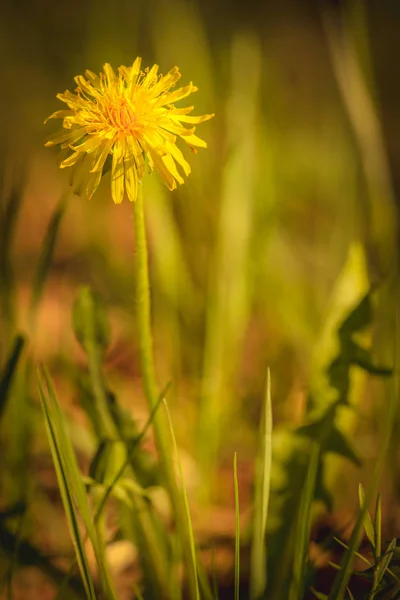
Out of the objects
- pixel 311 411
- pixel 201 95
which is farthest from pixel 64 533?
pixel 201 95

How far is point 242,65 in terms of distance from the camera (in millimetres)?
1265

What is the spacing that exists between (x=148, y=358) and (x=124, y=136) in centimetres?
19

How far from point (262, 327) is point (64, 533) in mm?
623

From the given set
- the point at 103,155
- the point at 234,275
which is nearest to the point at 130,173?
the point at 103,155

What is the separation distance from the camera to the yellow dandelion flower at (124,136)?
0.48 metres

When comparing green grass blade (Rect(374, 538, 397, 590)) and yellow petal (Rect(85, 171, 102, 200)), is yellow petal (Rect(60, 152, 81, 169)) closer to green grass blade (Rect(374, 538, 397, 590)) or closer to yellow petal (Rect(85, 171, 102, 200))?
yellow petal (Rect(85, 171, 102, 200))

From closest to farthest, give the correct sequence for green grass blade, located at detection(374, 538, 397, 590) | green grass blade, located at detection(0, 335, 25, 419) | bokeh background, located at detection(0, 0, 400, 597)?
green grass blade, located at detection(374, 538, 397, 590) → green grass blade, located at detection(0, 335, 25, 419) → bokeh background, located at detection(0, 0, 400, 597)

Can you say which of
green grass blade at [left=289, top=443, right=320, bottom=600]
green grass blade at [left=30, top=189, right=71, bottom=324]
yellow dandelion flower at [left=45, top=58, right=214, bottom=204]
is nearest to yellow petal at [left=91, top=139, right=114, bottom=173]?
yellow dandelion flower at [left=45, top=58, right=214, bottom=204]

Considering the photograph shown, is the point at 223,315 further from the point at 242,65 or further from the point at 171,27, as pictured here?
the point at 171,27

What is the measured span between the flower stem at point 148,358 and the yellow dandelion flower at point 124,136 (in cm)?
3

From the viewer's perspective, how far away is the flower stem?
1.68 ft

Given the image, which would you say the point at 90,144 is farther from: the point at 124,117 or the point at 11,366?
the point at 11,366

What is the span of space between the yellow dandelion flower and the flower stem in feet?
0.08

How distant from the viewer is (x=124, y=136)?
49cm
